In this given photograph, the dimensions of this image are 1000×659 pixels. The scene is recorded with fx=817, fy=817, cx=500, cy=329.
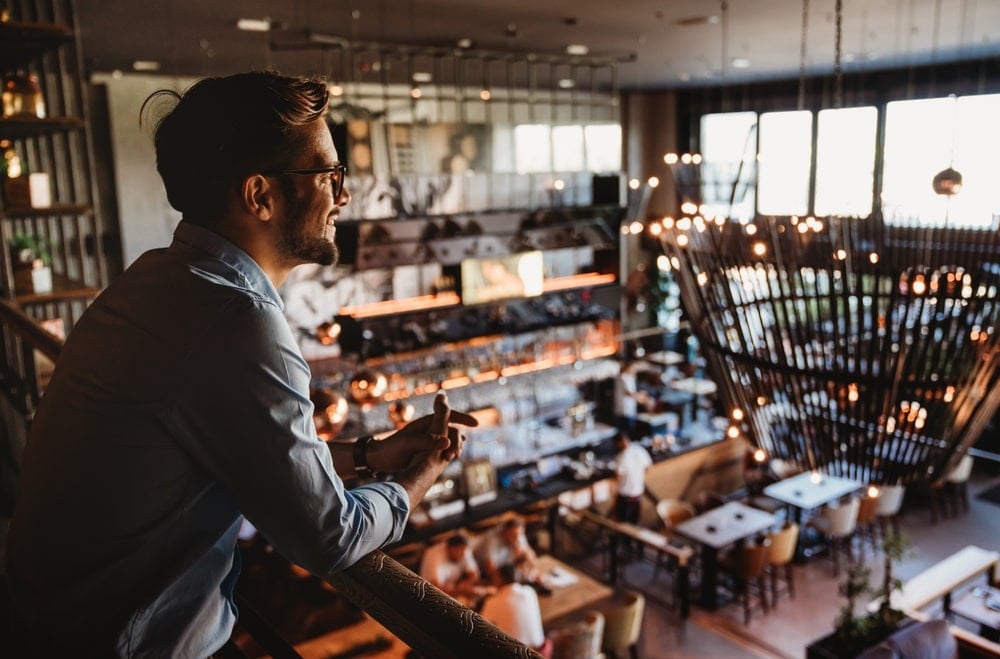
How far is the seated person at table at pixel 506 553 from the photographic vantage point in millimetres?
7211

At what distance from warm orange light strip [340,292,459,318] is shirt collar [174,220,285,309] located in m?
8.11

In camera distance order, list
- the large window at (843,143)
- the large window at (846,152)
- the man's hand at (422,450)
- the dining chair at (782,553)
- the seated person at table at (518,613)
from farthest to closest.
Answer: the large window at (846,152), the large window at (843,143), the dining chair at (782,553), the seated person at table at (518,613), the man's hand at (422,450)

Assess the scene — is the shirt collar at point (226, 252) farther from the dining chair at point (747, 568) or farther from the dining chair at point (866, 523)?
the dining chair at point (866, 523)

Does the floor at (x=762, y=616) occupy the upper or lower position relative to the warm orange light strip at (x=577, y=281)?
lower

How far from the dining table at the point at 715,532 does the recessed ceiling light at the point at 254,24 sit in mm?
6264

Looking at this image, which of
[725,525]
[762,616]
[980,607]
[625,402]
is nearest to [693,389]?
[625,402]

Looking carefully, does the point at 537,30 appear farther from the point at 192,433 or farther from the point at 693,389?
the point at 693,389

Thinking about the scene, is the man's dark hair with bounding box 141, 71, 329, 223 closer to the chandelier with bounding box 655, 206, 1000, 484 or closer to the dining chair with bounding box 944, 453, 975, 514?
the chandelier with bounding box 655, 206, 1000, 484

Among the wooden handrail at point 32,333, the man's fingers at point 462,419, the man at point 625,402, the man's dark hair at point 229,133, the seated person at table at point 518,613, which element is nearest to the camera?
the man's dark hair at point 229,133

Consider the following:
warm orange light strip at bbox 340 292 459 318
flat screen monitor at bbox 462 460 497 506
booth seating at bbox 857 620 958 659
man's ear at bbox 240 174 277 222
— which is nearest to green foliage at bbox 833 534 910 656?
booth seating at bbox 857 620 958 659

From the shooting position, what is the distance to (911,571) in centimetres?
915

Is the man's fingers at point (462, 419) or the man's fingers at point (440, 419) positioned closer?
the man's fingers at point (440, 419)

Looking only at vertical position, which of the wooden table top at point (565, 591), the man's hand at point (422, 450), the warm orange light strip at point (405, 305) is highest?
the man's hand at point (422, 450)

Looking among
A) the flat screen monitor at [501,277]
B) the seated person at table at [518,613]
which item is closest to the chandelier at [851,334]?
the seated person at table at [518,613]
